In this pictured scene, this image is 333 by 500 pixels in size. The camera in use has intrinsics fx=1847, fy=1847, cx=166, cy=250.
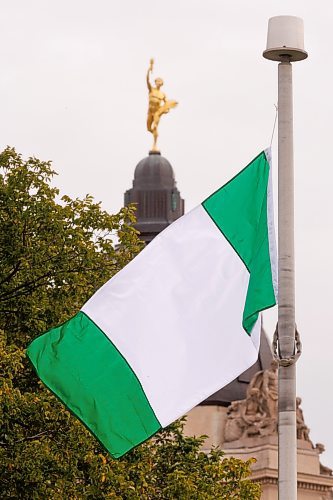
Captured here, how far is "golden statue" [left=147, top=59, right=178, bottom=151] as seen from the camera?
79.2m

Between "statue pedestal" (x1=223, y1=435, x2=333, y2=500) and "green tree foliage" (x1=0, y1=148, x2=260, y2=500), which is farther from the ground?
"statue pedestal" (x1=223, y1=435, x2=333, y2=500)

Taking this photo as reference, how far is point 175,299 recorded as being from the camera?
15836 millimetres

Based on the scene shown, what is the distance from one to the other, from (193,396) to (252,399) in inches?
2110

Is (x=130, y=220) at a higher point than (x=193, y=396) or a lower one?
higher

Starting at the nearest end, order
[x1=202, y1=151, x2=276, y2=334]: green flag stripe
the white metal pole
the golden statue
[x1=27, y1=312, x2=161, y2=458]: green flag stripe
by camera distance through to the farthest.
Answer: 1. the white metal pole
2. [x1=27, y1=312, x2=161, y2=458]: green flag stripe
3. [x1=202, y1=151, x2=276, y2=334]: green flag stripe
4. the golden statue

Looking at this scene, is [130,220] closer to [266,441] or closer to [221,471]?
[221,471]

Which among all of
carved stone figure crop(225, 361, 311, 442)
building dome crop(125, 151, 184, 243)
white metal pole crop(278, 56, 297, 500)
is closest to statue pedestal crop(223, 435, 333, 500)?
carved stone figure crop(225, 361, 311, 442)

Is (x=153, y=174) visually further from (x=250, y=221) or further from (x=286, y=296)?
(x=286, y=296)

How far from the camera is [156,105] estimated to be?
79812 millimetres

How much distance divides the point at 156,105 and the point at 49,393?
52.1 metres

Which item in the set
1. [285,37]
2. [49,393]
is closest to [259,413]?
[49,393]

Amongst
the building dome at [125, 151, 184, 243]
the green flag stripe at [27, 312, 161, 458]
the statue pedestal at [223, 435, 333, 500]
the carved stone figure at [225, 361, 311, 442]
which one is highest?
the building dome at [125, 151, 184, 243]

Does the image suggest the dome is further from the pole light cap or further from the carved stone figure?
the pole light cap

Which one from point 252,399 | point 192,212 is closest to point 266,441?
point 252,399
